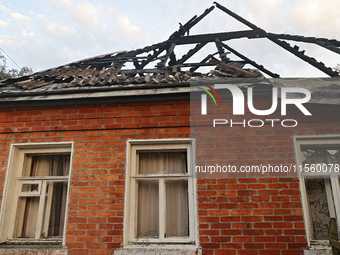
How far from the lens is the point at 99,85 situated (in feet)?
13.0

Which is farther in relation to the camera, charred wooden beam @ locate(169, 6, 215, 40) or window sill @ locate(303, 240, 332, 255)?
charred wooden beam @ locate(169, 6, 215, 40)

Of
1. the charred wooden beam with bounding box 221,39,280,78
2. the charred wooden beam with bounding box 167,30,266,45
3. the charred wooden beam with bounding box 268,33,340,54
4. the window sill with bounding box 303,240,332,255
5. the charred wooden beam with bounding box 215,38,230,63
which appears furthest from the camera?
the charred wooden beam with bounding box 167,30,266,45

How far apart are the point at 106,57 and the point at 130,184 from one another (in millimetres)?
3931

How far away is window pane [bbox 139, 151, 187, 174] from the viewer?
12.5ft

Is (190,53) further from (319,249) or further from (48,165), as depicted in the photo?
(319,249)

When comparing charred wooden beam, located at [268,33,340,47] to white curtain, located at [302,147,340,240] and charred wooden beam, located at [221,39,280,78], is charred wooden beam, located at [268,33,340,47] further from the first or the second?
white curtain, located at [302,147,340,240]

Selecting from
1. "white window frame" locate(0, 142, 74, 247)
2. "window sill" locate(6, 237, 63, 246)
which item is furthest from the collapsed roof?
"window sill" locate(6, 237, 63, 246)

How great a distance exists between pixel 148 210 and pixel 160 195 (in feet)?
0.98

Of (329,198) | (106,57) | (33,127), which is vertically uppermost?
(106,57)

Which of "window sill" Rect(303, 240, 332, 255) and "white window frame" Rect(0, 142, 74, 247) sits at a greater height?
"white window frame" Rect(0, 142, 74, 247)

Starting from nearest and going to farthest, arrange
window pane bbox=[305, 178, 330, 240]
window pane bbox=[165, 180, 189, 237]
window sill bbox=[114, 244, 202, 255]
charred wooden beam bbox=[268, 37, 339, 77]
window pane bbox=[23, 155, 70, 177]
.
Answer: window sill bbox=[114, 244, 202, 255] → window pane bbox=[305, 178, 330, 240] → window pane bbox=[165, 180, 189, 237] → window pane bbox=[23, 155, 70, 177] → charred wooden beam bbox=[268, 37, 339, 77]

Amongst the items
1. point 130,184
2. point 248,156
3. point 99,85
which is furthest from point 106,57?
point 248,156

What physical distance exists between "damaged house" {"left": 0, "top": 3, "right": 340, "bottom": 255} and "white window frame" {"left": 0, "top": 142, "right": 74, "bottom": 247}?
0.05 ft

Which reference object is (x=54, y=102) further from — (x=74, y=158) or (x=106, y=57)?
(x=106, y=57)
